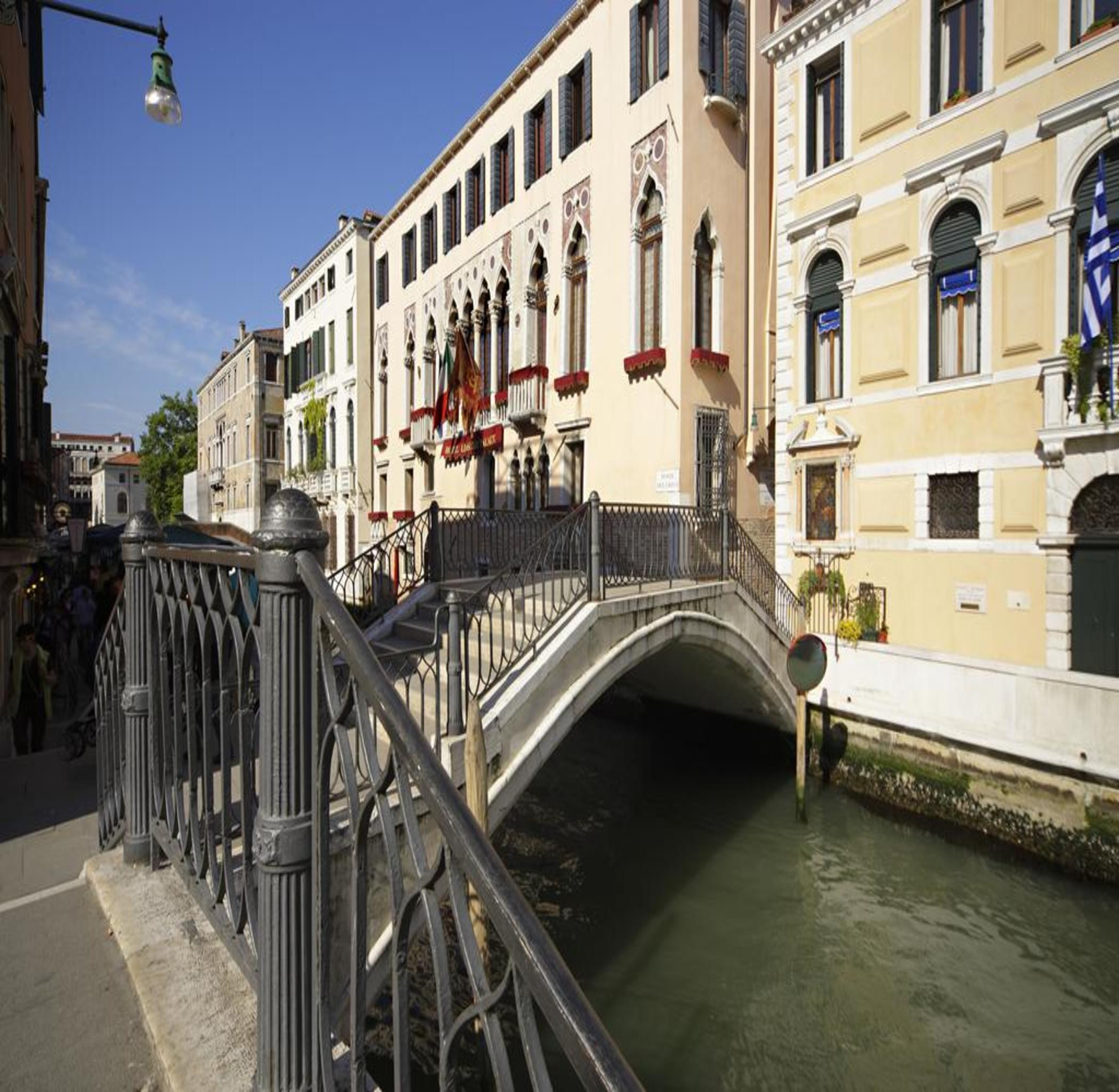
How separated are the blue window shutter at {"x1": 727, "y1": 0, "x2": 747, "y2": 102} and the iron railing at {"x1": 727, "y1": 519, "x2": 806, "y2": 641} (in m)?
8.18

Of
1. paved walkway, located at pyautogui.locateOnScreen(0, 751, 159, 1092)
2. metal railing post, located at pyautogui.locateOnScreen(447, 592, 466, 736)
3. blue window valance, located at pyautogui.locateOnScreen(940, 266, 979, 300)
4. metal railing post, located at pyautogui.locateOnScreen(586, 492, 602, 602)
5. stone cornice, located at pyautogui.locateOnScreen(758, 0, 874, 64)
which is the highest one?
stone cornice, located at pyautogui.locateOnScreen(758, 0, 874, 64)

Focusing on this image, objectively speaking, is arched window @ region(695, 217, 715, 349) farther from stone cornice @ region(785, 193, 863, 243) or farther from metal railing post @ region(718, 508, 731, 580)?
metal railing post @ region(718, 508, 731, 580)

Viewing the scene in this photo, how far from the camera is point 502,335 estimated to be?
17875mm

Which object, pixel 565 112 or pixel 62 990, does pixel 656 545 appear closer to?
pixel 62 990

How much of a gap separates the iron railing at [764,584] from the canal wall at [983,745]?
1175mm

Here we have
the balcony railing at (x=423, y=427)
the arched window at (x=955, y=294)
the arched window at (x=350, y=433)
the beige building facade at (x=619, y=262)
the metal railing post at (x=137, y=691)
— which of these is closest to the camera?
the metal railing post at (x=137, y=691)

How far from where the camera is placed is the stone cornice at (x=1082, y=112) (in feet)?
28.8

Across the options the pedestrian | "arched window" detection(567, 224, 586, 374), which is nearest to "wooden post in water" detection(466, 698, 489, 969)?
the pedestrian

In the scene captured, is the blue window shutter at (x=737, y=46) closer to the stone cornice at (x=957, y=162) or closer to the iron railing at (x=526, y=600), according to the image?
the stone cornice at (x=957, y=162)

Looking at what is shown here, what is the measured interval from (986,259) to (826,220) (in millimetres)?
2955

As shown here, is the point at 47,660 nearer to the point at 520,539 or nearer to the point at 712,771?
the point at 520,539

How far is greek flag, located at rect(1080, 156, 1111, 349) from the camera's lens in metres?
8.77

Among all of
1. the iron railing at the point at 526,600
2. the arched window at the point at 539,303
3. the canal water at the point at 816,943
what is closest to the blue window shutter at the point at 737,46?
the arched window at the point at 539,303

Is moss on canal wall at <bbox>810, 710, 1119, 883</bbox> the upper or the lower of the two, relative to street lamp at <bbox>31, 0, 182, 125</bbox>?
lower
